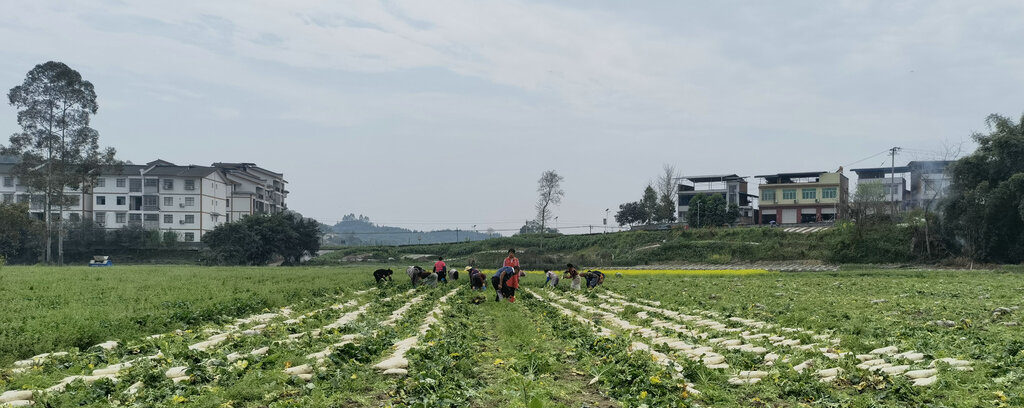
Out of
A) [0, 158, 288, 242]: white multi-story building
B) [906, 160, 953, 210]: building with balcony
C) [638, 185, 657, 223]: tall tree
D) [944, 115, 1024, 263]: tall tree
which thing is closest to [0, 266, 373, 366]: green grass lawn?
[944, 115, 1024, 263]: tall tree

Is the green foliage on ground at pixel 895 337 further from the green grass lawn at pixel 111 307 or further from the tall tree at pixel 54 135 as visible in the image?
the tall tree at pixel 54 135

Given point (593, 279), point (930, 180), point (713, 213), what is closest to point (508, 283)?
point (593, 279)

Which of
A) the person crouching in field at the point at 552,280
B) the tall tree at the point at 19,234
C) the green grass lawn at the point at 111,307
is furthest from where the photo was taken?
the tall tree at the point at 19,234

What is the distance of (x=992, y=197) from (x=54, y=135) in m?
69.4

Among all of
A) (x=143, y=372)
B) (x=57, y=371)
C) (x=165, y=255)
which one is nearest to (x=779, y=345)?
(x=143, y=372)

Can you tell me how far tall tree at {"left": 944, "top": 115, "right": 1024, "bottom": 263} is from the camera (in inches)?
1778

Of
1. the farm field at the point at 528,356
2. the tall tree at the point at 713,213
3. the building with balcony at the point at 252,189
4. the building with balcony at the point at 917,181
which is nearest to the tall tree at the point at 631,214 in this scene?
the tall tree at the point at 713,213

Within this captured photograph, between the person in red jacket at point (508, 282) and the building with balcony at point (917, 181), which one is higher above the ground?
the building with balcony at point (917, 181)

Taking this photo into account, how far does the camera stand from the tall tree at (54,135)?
54.8 m

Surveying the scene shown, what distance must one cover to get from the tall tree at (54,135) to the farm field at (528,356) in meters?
46.1

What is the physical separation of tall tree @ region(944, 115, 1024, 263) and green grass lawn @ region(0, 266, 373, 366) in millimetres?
43293

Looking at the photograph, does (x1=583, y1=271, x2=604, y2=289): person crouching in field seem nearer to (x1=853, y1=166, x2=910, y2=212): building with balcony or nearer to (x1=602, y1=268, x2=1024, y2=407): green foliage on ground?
(x1=602, y1=268, x2=1024, y2=407): green foliage on ground

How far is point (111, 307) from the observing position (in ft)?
46.3

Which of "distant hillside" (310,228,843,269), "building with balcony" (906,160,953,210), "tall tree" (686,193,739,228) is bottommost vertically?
"distant hillside" (310,228,843,269)
